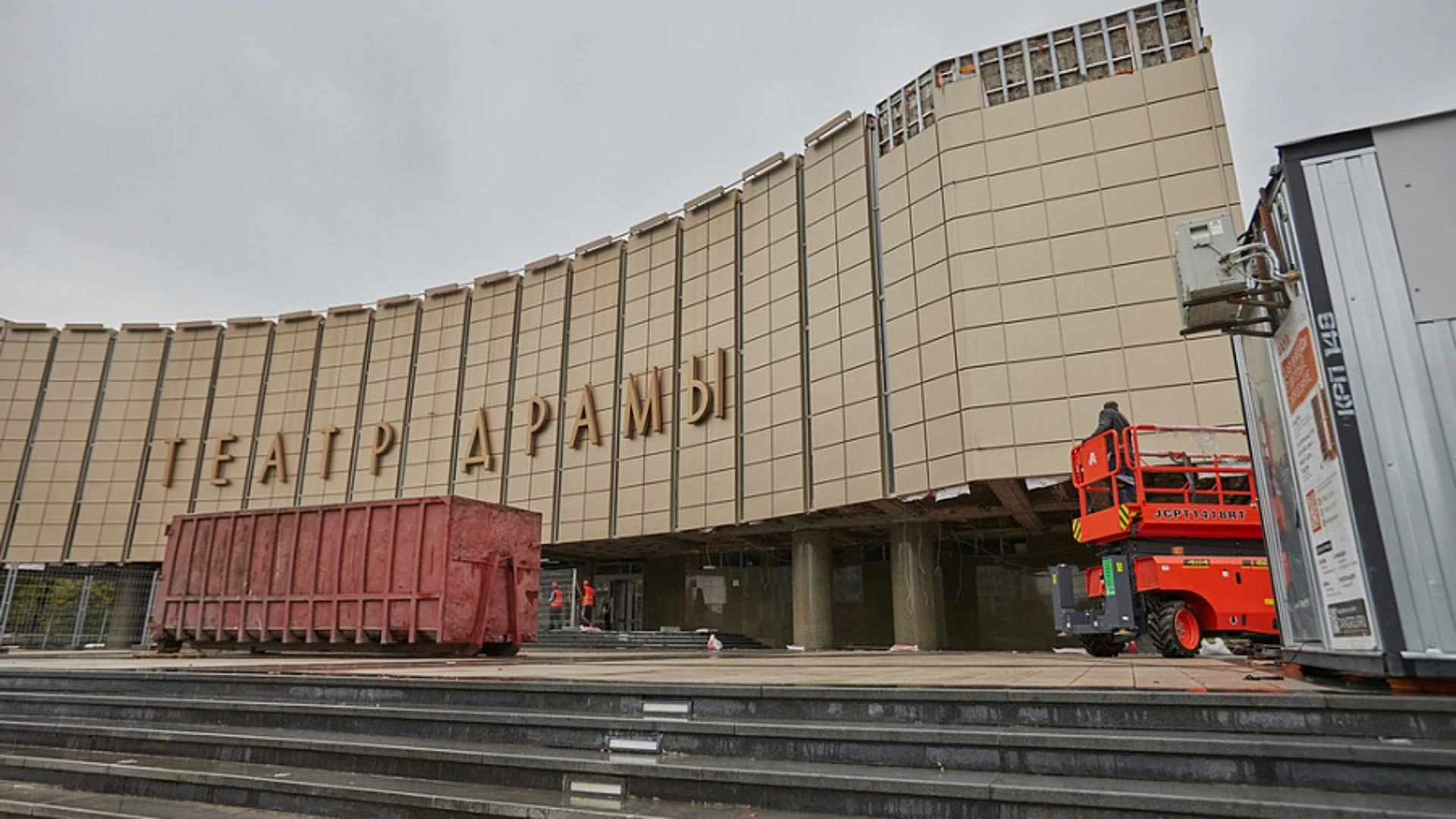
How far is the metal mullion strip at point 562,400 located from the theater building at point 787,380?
4.3 inches

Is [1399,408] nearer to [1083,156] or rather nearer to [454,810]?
[454,810]

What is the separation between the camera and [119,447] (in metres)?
36.9

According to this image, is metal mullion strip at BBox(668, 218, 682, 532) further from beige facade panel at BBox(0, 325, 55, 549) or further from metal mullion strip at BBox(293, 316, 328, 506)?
beige facade panel at BBox(0, 325, 55, 549)

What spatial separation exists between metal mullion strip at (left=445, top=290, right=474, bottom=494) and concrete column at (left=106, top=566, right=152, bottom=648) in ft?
37.9

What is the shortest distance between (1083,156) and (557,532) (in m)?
20.7

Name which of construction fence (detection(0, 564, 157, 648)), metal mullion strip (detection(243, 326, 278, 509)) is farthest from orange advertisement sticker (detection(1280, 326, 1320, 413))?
metal mullion strip (detection(243, 326, 278, 509))

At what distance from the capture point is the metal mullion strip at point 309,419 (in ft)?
116

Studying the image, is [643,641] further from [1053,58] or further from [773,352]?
[1053,58]

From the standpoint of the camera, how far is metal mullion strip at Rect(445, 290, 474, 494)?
106 feet

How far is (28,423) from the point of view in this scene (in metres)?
37.2

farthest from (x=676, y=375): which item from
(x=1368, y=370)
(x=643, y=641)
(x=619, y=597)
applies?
(x=1368, y=370)

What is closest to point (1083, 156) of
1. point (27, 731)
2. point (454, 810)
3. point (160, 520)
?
point (454, 810)

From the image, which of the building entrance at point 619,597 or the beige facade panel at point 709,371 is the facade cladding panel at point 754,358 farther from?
the building entrance at point 619,597

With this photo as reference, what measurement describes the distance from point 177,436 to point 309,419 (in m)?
6.67
